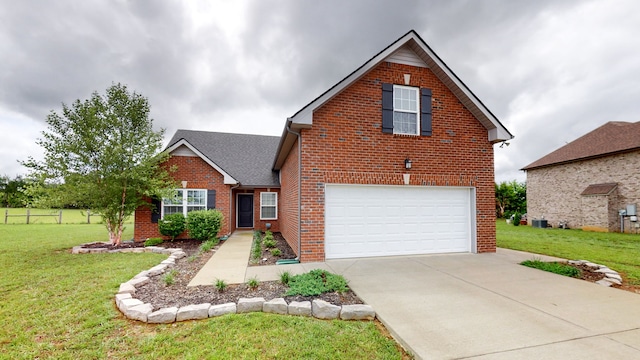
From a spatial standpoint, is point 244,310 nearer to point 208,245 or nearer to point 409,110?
point 208,245

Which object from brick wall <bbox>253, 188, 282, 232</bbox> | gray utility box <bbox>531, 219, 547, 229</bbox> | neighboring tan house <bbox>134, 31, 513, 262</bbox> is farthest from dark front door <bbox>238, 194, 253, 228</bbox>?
gray utility box <bbox>531, 219, 547, 229</bbox>

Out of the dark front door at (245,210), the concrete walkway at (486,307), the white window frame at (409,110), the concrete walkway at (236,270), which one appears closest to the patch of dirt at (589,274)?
the concrete walkway at (486,307)

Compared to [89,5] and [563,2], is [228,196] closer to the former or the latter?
[89,5]

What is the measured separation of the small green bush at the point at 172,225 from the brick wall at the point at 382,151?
6.24 metres

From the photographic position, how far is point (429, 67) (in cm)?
814

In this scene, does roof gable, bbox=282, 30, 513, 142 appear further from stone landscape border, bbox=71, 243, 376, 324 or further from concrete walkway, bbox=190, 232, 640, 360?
stone landscape border, bbox=71, 243, 376, 324

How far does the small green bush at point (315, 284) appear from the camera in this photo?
14.7 ft

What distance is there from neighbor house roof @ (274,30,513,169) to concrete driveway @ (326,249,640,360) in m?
3.81

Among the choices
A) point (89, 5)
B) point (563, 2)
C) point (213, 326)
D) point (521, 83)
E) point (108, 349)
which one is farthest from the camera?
point (521, 83)

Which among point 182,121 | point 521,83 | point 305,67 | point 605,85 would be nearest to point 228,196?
point 305,67

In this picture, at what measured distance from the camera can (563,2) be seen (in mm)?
8539

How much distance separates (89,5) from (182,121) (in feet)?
42.0

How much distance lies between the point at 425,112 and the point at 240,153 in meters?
11.5

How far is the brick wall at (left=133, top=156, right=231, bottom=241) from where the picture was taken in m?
11.3
